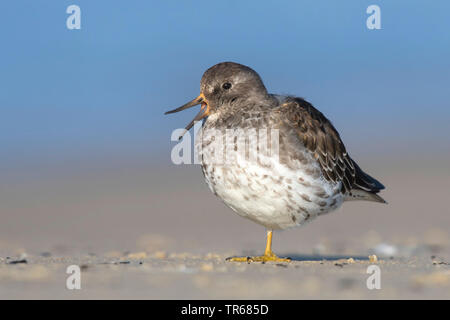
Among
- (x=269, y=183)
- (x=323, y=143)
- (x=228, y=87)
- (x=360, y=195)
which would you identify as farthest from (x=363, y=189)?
(x=228, y=87)

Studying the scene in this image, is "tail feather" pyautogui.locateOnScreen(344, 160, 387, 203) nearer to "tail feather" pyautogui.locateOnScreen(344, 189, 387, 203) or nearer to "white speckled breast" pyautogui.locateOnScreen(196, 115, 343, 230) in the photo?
"tail feather" pyautogui.locateOnScreen(344, 189, 387, 203)

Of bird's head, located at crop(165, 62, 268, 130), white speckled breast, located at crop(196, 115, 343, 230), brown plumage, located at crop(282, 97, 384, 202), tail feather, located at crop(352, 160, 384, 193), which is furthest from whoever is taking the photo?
tail feather, located at crop(352, 160, 384, 193)

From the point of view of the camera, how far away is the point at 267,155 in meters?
9.30

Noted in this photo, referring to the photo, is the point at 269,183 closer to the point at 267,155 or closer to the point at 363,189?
the point at 267,155

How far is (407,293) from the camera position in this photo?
23.9 ft

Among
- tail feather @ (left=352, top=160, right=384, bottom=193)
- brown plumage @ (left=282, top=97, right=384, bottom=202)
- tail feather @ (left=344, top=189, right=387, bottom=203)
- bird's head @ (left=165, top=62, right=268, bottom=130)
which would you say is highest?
bird's head @ (left=165, top=62, right=268, bottom=130)

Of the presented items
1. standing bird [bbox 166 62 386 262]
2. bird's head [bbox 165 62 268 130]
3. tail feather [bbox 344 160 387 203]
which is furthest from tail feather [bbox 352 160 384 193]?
bird's head [bbox 165 62 268 130]

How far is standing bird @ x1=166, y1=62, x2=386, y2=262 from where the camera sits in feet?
30.6

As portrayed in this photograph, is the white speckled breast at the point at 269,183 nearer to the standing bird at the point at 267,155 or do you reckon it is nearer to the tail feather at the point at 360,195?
the standing bird at the point at 267,155

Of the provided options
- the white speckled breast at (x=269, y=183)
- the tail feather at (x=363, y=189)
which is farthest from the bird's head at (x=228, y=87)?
the tail feather at (x=363, y=189)

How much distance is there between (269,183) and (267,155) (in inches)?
13.7

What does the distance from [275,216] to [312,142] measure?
1.18 meters

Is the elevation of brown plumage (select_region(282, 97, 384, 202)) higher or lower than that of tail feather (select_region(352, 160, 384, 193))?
higher

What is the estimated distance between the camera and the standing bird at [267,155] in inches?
368
